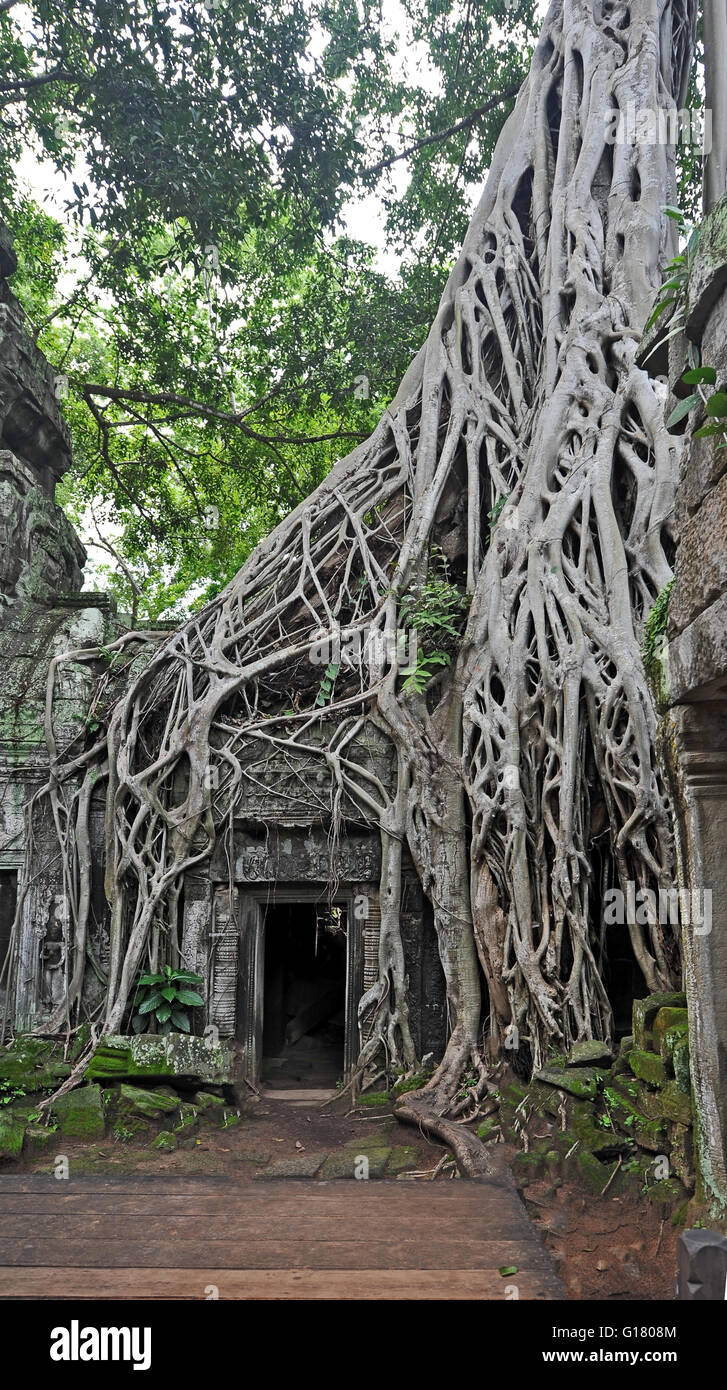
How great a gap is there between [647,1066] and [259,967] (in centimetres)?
293

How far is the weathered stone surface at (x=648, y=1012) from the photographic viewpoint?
284cm

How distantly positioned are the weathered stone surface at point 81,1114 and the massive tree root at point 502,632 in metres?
0.47

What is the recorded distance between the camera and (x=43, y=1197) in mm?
2775

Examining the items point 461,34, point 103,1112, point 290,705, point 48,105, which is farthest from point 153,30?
point 103,1112

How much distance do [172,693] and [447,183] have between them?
6668 millimetres

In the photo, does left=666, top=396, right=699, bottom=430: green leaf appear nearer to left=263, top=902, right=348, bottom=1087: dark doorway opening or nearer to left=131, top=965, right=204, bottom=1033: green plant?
left=131, top=965, right=204, bottom=1033: green plant

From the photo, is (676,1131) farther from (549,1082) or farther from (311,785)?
(311,785)

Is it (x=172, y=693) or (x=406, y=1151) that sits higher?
(x=172, y=693)

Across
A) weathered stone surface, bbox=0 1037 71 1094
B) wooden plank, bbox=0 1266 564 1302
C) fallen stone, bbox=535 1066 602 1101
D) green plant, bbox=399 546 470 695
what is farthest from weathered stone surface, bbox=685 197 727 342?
weathered stone surface, bbox=0 1037 71 1094

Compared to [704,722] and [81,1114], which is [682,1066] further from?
[81,1114]

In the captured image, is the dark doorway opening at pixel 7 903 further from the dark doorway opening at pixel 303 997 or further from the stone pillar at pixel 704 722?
the stone pillar at pixel 704 722

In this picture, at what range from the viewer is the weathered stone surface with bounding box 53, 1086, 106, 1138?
4188 millimetres

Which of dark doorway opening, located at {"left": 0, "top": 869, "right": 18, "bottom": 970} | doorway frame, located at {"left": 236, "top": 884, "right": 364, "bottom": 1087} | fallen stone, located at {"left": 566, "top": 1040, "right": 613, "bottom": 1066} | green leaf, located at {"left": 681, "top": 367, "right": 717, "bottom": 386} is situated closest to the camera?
green leaf, located at {"left": 681, "top": 367, "right": 717, "bottom": 386}

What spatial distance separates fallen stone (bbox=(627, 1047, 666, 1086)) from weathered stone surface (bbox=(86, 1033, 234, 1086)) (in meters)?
2.43
